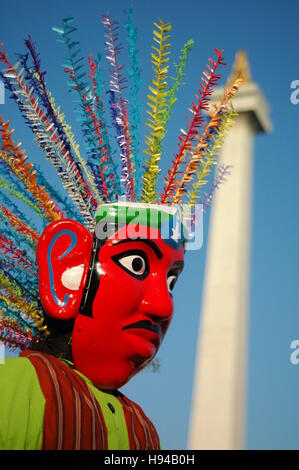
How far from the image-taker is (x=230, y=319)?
28.4 feet

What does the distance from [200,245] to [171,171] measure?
0.27m

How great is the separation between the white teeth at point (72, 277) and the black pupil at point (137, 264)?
15cm

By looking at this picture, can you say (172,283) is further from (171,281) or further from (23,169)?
(23,169)

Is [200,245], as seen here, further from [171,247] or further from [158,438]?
[158,438]

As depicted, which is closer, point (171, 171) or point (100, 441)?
point (100, 441)

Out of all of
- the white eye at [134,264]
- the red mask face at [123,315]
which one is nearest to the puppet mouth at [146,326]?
the red mask face at [123,315]

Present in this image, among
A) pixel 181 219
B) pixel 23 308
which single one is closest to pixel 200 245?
pixel 181 219

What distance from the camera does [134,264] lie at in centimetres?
182

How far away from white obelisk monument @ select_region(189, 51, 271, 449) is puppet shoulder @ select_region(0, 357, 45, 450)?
6.55 metres

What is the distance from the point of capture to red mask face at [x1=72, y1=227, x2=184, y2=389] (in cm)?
173

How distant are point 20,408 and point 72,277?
434 mm

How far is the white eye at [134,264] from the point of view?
1.81 meters

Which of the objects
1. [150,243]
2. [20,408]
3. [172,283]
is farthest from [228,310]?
[20,408]

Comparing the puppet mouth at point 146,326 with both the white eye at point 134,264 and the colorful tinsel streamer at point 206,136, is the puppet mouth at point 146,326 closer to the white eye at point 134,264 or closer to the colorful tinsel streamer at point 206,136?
the white eye at point 134,264
